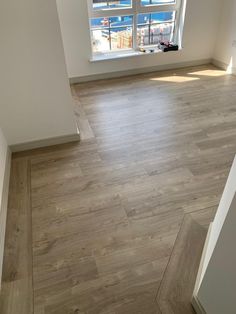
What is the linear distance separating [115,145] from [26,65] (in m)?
1.03

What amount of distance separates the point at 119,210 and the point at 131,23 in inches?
115

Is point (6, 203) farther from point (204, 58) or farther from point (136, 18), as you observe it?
point (204, 58)

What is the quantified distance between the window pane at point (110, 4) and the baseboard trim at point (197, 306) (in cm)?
350

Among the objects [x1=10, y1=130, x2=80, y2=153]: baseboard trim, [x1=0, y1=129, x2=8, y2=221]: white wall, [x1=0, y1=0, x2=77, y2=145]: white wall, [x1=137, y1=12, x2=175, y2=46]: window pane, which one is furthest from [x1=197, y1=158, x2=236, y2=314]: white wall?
[x1=137, y1=12, x2=175, y2=46]: window pane

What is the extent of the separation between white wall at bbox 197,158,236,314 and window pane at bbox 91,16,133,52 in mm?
3204

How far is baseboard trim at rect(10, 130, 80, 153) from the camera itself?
240 cm

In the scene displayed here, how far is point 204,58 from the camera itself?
13.4 ft

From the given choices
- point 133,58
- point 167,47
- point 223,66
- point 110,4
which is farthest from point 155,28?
point 223,66

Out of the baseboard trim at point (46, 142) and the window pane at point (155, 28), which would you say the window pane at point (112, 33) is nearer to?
the window pane at point (155, 28)

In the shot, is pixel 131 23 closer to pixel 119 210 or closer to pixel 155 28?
pixel 155 28

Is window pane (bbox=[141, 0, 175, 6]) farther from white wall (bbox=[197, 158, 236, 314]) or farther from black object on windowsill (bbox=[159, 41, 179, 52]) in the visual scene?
white wall (bbox=[197, 158, 236, 314])

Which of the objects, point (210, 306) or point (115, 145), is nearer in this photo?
point (210, 306)

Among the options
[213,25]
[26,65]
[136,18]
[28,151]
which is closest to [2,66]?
[26,65]

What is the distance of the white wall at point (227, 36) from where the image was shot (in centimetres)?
353
